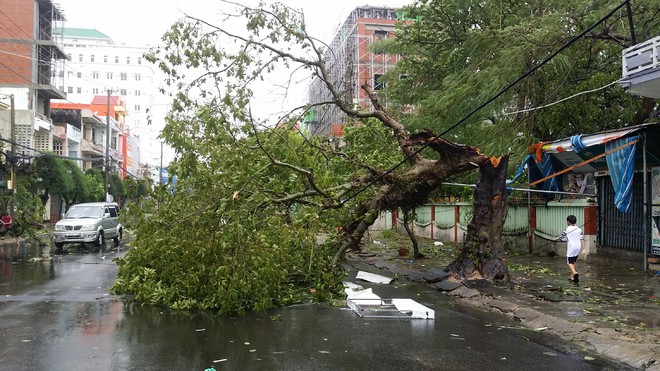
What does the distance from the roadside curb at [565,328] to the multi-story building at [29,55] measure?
3600 centimetres

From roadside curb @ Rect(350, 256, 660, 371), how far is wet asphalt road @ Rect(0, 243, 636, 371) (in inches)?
10.8

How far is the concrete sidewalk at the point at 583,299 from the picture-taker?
23.1 ft

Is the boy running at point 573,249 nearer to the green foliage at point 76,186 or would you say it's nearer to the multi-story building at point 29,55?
the green foliage at point 76,186

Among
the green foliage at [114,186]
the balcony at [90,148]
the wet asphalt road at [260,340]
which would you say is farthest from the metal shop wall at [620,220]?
the balcony at [90,148]

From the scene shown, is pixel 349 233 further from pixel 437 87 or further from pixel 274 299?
pixel 437 87

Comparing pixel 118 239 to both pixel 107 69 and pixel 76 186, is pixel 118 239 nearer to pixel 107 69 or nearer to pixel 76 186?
pixel 76 186

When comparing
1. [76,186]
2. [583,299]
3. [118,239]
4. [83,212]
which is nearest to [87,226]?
[83,212]

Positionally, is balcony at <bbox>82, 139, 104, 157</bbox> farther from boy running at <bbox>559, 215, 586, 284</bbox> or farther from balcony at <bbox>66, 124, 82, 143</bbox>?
boy running at <bbox>559, 215, 586, 284</bbox>

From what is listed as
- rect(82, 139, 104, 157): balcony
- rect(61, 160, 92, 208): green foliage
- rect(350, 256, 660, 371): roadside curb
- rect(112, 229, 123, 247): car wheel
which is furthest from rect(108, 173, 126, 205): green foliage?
rect(350, 256, 660, 371): roadside curb

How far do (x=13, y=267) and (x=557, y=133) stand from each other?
53.9ft

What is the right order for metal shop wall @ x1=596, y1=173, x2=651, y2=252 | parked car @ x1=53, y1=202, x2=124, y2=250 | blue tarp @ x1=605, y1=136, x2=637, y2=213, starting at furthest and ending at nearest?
parked car @ x1=53, y1=202, x2=124, y2=250 → metal shop wall @ x1=596, y1=173, x2=651, y2=252 → blue tarp @ x1=605, y1=136, x2=637, y2=213

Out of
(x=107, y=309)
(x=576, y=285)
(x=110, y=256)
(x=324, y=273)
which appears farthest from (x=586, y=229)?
(x=110, y=256)

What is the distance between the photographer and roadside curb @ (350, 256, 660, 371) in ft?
21.1

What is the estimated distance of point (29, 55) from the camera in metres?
41.8
